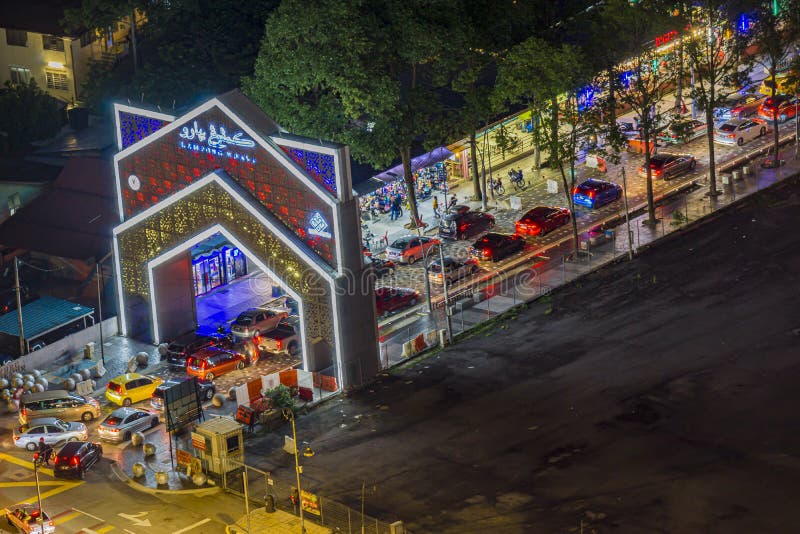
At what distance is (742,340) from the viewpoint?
66.1 m

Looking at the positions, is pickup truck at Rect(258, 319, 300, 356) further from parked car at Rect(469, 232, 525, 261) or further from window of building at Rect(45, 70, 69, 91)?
window of building at Rect(45, 70, 69, 91)

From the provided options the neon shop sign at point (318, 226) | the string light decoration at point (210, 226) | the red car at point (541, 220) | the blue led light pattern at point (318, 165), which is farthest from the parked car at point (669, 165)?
the blue led light pattern at point (318, 165)

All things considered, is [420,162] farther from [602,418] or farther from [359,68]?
[602,418]

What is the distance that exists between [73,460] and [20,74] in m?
59.4

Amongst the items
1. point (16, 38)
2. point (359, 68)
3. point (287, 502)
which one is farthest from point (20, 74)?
point (287, 502)

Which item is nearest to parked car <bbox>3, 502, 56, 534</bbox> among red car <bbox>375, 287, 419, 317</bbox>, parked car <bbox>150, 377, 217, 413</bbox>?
parked car <bbox>150, 377, 217, 413</bbox>

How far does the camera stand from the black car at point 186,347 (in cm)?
6988

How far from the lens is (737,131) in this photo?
317 ft

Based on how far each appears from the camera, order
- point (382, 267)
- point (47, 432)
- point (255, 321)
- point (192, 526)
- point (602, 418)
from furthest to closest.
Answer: point (382, 267) → point (255, 321) → point (47, 432) → point (602, 418) → point (192, 526)

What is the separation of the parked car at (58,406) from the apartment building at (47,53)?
4839cm

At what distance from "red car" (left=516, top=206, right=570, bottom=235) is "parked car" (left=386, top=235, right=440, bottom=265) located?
611 centimetres

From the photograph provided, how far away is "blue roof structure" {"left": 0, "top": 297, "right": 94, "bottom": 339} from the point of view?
2896 inches

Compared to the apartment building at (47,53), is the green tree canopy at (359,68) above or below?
below

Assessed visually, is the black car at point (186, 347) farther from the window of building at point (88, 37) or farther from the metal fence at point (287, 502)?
the window of building at point (88, 37)
